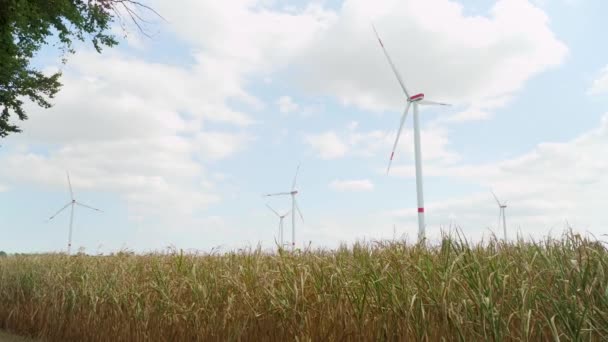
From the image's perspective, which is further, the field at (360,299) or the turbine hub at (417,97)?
the turbine hub at (417,97)

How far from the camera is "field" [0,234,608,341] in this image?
5.36 metres

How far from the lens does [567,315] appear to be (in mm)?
5020

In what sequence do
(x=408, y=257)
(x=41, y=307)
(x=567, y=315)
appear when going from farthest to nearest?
1. (x=41, y=307)
2. (x=408, y=257)
3. (x=567, y=315)

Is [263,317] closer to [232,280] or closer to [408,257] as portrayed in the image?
[232,280]

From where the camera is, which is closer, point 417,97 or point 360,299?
point 360,299

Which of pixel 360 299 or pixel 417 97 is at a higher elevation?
pixel 417 97

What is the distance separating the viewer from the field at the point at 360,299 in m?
5.36

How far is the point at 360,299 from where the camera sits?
6914 millimetres

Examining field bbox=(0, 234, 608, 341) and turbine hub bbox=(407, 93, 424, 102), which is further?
turbine hub bbox=(407, 93, 424, 102)

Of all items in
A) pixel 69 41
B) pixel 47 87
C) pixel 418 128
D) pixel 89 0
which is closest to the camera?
pixel 89 0

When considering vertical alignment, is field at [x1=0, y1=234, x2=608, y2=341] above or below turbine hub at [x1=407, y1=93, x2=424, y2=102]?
below

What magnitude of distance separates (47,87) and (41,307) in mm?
18780

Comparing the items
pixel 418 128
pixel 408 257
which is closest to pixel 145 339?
pixel 408 257

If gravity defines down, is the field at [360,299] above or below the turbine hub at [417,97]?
below
